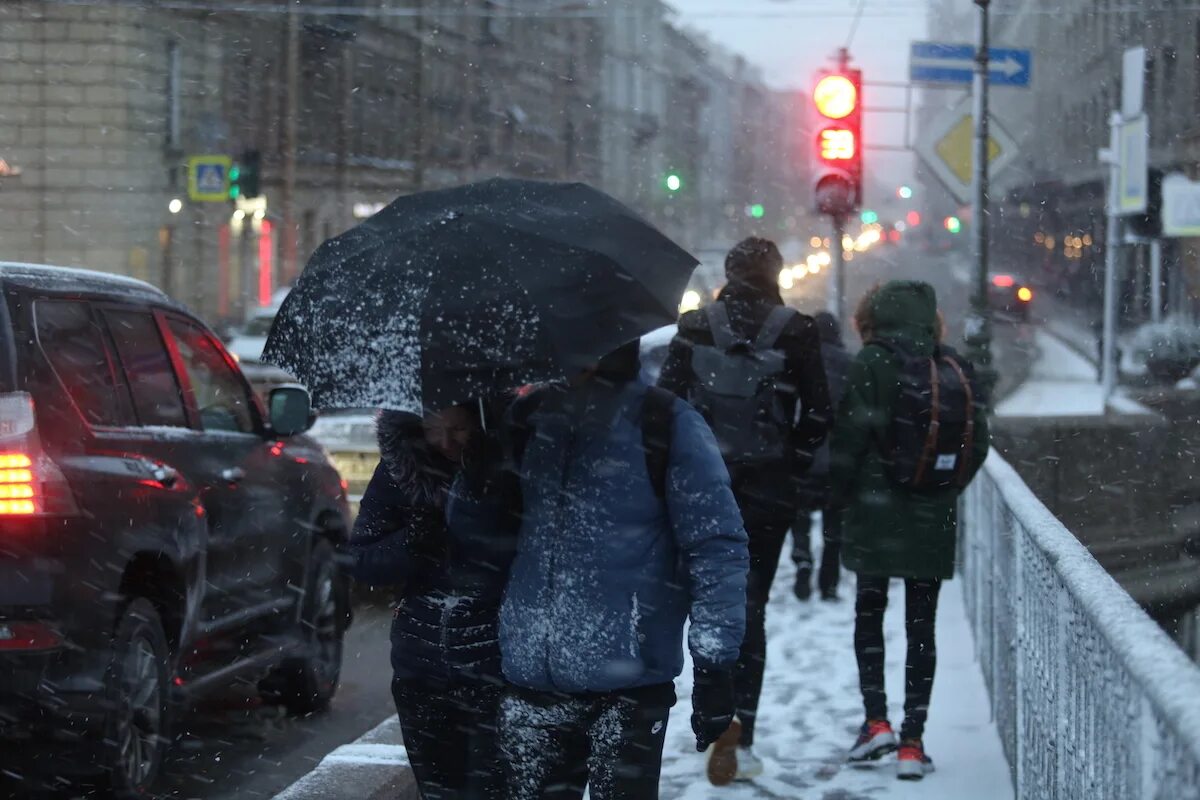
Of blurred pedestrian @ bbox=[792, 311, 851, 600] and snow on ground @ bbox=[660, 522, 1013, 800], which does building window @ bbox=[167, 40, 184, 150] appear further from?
snow on ground @ bbox=[660, 522, 1013, 800]

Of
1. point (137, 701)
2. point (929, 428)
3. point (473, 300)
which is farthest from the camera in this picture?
point (929, 428)

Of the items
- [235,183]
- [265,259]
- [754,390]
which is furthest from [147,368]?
[265,259]

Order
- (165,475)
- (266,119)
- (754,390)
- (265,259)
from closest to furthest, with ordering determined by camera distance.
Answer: (165,475) → (754,390) → (266,119) → (265,259)

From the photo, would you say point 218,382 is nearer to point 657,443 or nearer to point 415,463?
point 415,463

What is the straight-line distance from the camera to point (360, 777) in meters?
5.46

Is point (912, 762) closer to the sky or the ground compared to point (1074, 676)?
closer to the ground

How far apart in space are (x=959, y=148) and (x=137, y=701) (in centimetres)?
→ 1073

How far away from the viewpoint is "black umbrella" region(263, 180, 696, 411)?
142 inches

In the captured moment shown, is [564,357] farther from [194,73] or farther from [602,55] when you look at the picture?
[602,55]

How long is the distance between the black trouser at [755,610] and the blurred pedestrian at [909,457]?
10.7 inches

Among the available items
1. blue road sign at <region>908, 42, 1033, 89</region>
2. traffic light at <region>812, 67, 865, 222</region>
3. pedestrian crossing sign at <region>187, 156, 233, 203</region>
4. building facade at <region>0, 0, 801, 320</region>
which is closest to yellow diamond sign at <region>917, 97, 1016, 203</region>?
blue road sign at <region>908, 42, 1033, 89</region>

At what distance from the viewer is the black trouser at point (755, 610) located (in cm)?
660

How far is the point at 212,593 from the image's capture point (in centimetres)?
671

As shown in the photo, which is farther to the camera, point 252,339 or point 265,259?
point 265,259
